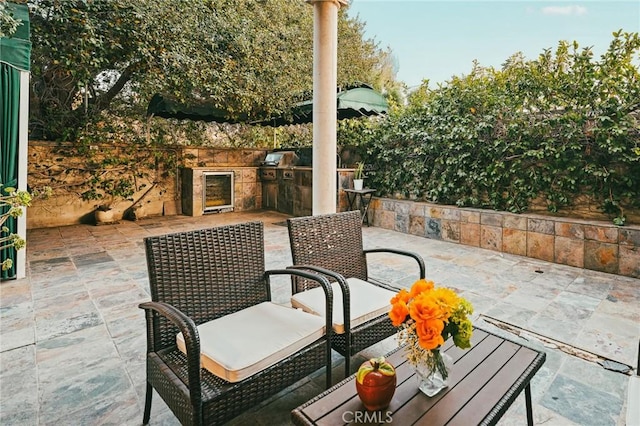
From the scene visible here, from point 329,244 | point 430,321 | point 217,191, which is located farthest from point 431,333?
point 217,191

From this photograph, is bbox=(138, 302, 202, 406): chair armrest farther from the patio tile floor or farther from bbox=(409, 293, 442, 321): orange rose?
bbox=(409, 293, 442, 321): orange rose

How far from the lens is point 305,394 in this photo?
1.83 meters

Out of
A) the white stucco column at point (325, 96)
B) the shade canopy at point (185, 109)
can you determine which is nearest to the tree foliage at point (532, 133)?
the white stucco column at point (325, 96)

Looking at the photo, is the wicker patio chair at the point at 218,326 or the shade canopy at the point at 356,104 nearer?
the wicker patio chair at the point at 218,326

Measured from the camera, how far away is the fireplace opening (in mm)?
7465

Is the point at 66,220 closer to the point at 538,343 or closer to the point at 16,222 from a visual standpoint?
the point at 16,222

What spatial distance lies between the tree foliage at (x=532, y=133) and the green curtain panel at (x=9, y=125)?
4957mm

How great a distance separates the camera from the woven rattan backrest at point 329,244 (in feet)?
7.01

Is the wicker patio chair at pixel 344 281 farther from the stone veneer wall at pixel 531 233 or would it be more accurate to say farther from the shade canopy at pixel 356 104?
the shade canopy at pixel 356 104

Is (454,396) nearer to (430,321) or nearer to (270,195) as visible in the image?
(430,321)

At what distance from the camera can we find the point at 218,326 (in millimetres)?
1627

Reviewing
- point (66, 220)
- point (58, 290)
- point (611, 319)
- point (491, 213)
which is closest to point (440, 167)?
point (491, 213)

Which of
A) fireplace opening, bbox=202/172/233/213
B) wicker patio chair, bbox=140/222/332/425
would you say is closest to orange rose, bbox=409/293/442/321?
wicker patio chair, bbox=140/222/332/425

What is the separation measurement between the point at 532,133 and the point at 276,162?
5.12 metres
